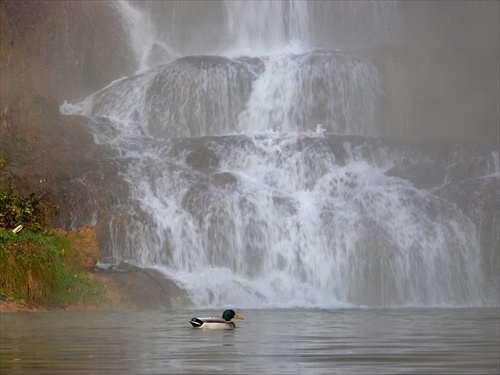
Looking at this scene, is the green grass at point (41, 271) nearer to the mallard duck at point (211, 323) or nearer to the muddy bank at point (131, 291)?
the muddy bank at point (131, 291)

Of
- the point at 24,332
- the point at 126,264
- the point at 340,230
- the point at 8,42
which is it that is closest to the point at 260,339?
the point at 24,332

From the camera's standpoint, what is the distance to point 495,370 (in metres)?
8.30

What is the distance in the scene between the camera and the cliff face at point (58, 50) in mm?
38844

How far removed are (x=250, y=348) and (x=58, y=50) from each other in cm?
3364

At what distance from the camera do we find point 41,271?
21.9m

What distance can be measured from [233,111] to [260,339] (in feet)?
100

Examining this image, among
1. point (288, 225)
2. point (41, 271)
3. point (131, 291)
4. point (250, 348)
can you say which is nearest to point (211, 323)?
point (250, 348)

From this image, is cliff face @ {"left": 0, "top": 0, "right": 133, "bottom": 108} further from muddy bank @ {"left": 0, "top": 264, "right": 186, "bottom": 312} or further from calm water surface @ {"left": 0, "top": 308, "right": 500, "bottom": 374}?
calm water surface @ {"left": 0, "top": 308, "right": 500, "bottom": 374}

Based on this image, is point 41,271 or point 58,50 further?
point 58,50

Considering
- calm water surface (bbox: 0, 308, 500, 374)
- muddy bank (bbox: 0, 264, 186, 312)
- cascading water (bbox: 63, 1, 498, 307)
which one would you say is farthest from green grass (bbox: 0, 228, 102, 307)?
calm water surface (bbox: 0, 308, 500, 374)

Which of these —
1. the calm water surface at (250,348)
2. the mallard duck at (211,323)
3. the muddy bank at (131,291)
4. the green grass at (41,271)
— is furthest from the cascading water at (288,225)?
the mallard duck at (211,323)

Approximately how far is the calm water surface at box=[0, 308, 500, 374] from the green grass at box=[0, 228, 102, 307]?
3903mm

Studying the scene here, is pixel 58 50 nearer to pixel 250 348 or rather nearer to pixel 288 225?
pixel 288 225

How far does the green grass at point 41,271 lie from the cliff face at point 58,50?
1273 centimetres
